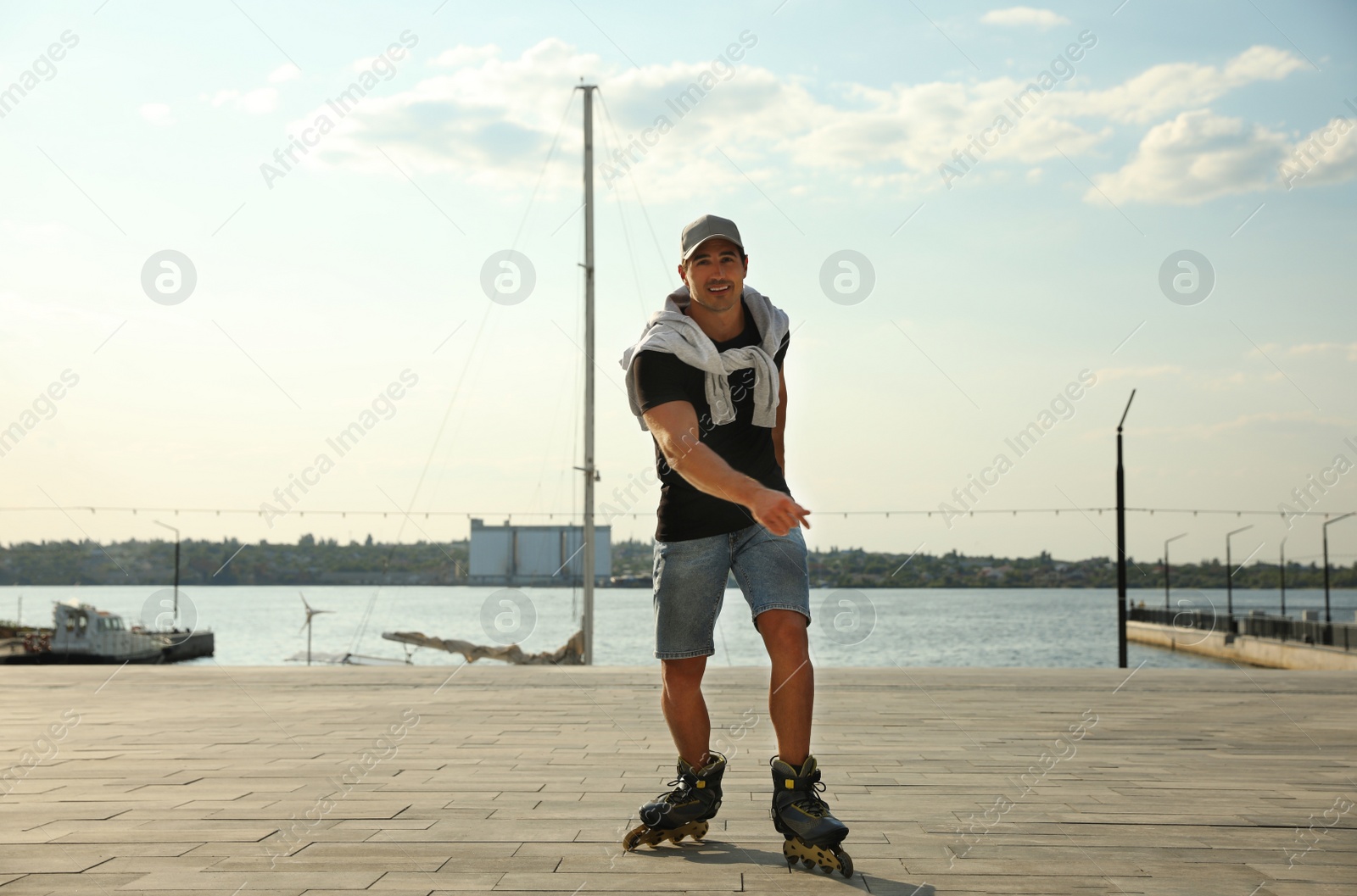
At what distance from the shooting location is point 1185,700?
6922mm

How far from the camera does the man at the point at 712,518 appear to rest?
2.98 meters

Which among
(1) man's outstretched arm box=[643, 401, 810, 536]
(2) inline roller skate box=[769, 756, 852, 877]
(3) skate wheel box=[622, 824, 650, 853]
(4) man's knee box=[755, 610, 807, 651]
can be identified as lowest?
(3) skate wheel box=[622, 824, 650, 853]

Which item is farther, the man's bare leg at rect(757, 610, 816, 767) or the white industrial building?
the white industrial building

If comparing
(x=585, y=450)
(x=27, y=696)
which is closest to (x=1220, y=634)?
(x=585, y=450)

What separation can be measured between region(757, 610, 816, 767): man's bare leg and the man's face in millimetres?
873

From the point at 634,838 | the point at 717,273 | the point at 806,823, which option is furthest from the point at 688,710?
the point at 717,273

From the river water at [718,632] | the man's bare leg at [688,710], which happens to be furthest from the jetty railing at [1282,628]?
the man's bare leg at [688,710]

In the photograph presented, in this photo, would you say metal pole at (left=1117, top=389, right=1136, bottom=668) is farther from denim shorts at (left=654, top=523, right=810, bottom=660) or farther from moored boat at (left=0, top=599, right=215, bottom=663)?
moored boat at (left=0, top=599, right=215, bottom=663)

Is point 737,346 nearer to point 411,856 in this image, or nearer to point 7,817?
point 411,856

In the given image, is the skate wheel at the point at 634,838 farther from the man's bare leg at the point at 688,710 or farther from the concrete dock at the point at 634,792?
the man's bare leg at the point at 688,710

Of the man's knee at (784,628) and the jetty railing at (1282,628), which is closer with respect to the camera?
the man's knee at (784,628)

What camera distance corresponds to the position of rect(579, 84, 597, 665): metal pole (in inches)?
631

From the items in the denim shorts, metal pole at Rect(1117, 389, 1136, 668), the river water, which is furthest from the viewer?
the river water

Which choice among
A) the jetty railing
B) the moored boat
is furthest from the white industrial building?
the jetty railing
